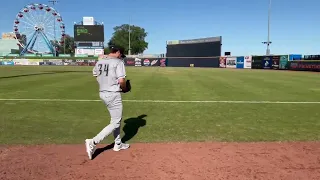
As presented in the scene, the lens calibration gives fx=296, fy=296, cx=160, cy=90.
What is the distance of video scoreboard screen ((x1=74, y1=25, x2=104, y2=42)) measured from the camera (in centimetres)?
7769

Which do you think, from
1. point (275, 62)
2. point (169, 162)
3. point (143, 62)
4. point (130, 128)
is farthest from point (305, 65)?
point (169, 162)

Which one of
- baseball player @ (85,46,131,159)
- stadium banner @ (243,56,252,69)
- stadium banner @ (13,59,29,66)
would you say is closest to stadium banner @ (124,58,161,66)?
stadium banner @ (243,56,252,69)

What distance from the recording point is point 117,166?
4570 mm

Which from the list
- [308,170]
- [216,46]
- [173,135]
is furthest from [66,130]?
[216,46]

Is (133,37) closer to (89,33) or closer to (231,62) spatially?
(89,33)

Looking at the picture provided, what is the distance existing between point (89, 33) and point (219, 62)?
118 feet

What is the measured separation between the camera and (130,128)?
279 inches

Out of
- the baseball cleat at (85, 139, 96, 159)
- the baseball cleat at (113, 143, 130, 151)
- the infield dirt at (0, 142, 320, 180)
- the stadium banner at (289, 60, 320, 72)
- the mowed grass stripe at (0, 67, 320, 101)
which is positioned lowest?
the infield dirt at (0, 142, 320, 180)

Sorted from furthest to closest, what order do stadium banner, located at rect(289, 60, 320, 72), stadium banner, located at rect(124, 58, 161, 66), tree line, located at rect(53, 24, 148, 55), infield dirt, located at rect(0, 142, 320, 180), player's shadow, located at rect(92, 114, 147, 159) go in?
tree line, located at rect(53, 24, 148, 55), stadium banner, located at rect(124, 58, 161, 66), stadium banner, located at rect(289, 60, 320, 72), player's shadow, located at rect(92, 114, 147, 159), infield dirt, located at rect(0, 142, 320, 180)

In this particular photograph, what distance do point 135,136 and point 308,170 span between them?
3364 millimetres

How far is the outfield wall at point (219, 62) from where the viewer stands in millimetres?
43969

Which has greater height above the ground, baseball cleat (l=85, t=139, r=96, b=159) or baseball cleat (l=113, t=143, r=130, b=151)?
baseball cleat (l=85, t=139, r=96, b=159)

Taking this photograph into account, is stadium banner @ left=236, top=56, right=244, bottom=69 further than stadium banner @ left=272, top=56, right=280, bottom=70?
Yes

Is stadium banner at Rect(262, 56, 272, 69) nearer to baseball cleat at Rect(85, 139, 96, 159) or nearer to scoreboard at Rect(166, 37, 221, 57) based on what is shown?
scoreboard at Rect(166, 37, 221, 57)
